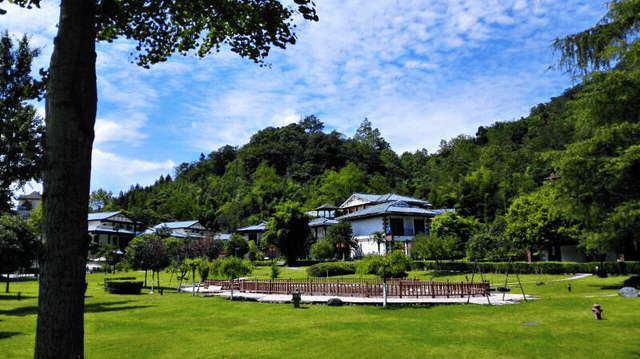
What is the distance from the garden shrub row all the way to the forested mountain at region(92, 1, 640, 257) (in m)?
2.01

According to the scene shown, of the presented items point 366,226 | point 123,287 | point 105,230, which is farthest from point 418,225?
point 105,230

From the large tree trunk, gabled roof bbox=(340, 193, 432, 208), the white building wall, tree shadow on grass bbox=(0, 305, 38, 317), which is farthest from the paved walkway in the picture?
gabled roof bbox=(340, 193, 432, 208)

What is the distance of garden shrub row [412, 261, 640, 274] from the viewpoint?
3433cm

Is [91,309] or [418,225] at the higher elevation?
[418,225]

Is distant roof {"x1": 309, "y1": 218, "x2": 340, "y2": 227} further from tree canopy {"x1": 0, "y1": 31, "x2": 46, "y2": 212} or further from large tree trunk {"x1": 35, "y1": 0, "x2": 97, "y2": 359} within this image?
large tree trunk {"x1": 35, "y1": 0, "x2": 97, "y2": 359}

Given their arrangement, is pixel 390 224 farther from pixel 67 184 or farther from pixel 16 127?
pixel 67 184

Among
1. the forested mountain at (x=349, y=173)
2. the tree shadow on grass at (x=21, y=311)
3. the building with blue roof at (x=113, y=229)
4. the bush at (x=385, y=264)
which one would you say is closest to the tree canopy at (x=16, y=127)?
the tree shadow on grass at (x=21, y=311)

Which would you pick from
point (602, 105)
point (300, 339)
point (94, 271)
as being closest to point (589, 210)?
point (602, 105)

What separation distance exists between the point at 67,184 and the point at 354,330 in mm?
13624

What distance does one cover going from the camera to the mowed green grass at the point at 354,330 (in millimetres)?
12867

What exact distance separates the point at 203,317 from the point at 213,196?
99980mm

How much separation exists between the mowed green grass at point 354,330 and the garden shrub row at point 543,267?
457 inches

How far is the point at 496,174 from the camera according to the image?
82.7 m

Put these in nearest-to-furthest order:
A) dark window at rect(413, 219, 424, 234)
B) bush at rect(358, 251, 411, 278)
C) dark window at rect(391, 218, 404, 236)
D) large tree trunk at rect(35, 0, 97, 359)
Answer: large tree trunk at rect(35, 0, 97, 359)
bush at rect(358, 251, 411, 278)
dark window at rect(391, 218, 404, 236)
dark window at rect(413, 219, 424, 234)
